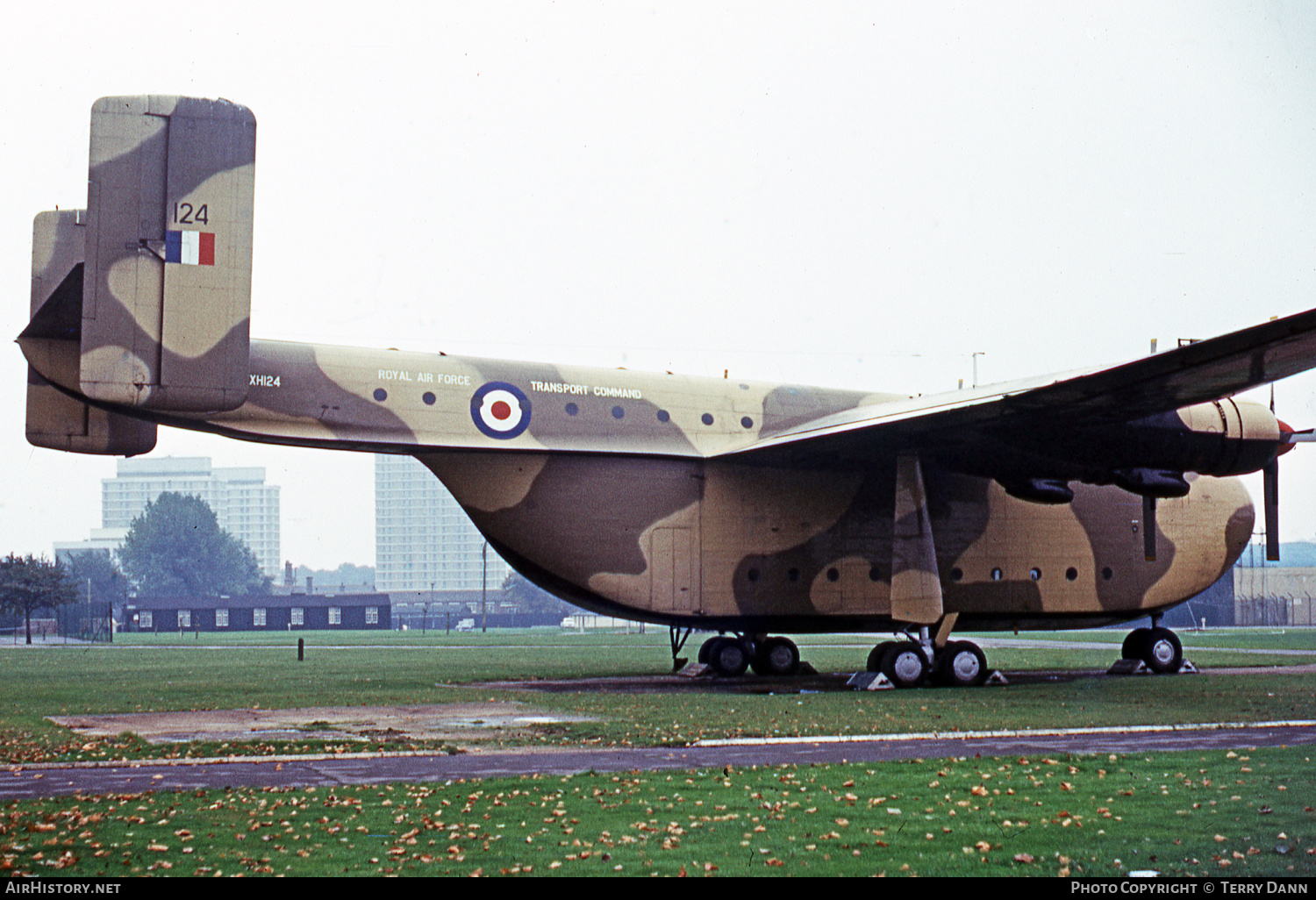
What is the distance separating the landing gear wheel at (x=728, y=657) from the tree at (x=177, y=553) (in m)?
135

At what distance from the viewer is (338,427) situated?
1964 centimetres

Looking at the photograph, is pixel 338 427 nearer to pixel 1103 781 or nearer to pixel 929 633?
pixel 929 633

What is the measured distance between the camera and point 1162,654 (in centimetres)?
2419

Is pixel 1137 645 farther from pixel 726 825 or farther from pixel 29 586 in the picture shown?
pixel 29 586

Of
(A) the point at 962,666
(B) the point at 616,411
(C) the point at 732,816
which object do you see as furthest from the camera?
(B) the point at 616,411

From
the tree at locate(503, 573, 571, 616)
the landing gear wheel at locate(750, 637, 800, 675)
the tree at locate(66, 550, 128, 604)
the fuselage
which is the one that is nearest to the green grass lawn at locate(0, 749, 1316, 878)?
the fuselage

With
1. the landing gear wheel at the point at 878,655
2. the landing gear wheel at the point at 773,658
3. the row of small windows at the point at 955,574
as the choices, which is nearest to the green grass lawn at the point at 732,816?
the landing gear wheel at the point at 878,655

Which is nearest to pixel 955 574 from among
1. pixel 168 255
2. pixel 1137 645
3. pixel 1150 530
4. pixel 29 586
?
pixel 1150 530

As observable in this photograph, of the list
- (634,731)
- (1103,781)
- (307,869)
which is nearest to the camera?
(307,869)

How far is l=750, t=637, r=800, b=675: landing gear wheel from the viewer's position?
2562cm

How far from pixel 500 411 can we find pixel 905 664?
8.48 m

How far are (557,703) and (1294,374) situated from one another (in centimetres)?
1222

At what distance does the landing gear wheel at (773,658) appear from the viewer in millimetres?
25625

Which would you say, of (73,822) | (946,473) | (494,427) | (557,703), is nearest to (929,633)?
(946,473)
